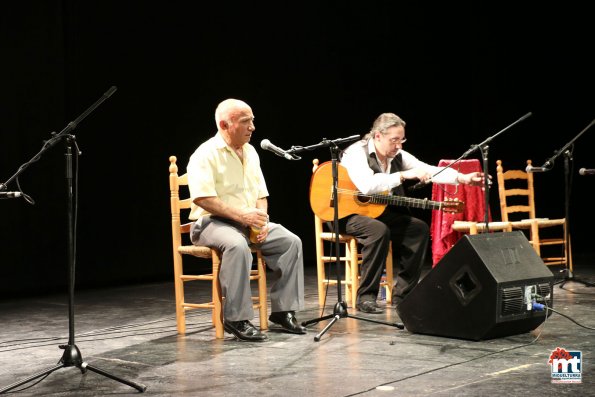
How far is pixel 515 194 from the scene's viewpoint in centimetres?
621

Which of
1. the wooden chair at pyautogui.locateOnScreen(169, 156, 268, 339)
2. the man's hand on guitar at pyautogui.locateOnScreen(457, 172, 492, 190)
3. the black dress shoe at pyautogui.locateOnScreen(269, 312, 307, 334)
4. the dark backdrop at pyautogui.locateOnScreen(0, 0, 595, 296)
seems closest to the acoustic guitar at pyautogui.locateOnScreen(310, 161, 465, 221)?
the man's hand on guitar at pyautogui.locateOnScreen(457, 172, 492, 190)

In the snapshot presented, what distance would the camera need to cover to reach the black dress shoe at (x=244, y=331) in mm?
3754

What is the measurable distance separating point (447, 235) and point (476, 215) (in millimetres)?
287

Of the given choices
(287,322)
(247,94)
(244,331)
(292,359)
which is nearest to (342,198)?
(287,322)

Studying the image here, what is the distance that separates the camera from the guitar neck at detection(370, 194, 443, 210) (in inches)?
179

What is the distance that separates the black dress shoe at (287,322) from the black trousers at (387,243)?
2.29ft

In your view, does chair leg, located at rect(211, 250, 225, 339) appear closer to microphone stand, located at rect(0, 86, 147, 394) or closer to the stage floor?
the stage floor

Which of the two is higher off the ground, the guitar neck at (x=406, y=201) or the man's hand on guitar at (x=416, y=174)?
the man's hand on guitar at (x=416, y=174)

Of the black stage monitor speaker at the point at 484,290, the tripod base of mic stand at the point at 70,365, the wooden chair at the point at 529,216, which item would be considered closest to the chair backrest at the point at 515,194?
the wooden chair at the point at 529,216

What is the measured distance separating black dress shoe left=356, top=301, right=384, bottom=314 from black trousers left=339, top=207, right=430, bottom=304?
0.13 feet

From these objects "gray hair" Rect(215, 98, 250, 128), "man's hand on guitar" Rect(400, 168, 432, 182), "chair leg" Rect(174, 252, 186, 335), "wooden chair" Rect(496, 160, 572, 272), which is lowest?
"chair leg" Rect(174, 252, 186, 335)

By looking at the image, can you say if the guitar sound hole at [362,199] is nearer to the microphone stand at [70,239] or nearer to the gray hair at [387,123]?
the gray hair at [387,123]

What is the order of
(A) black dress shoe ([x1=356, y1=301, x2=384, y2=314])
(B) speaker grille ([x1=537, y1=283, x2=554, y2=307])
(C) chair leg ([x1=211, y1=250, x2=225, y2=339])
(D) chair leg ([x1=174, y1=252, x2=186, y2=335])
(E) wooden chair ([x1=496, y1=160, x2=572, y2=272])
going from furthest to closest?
(E) wooden chair ([x1=496, y1=160, x2=572, y2=272]) < (A) black dress shoe ([x1=356, y1=301, x2=384, y2=314]) < (D) chair leg ([x1=174, y1=252, x2=186, y2=335]) < (C) chair leg ([x1=211, y1=250, x2=225, y2=339]) < (B) speaker grille ([x1=537, y1=283, x2=554, y2=307])

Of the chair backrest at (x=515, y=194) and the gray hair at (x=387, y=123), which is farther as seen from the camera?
the chair backrest at (x=515, y=194)
